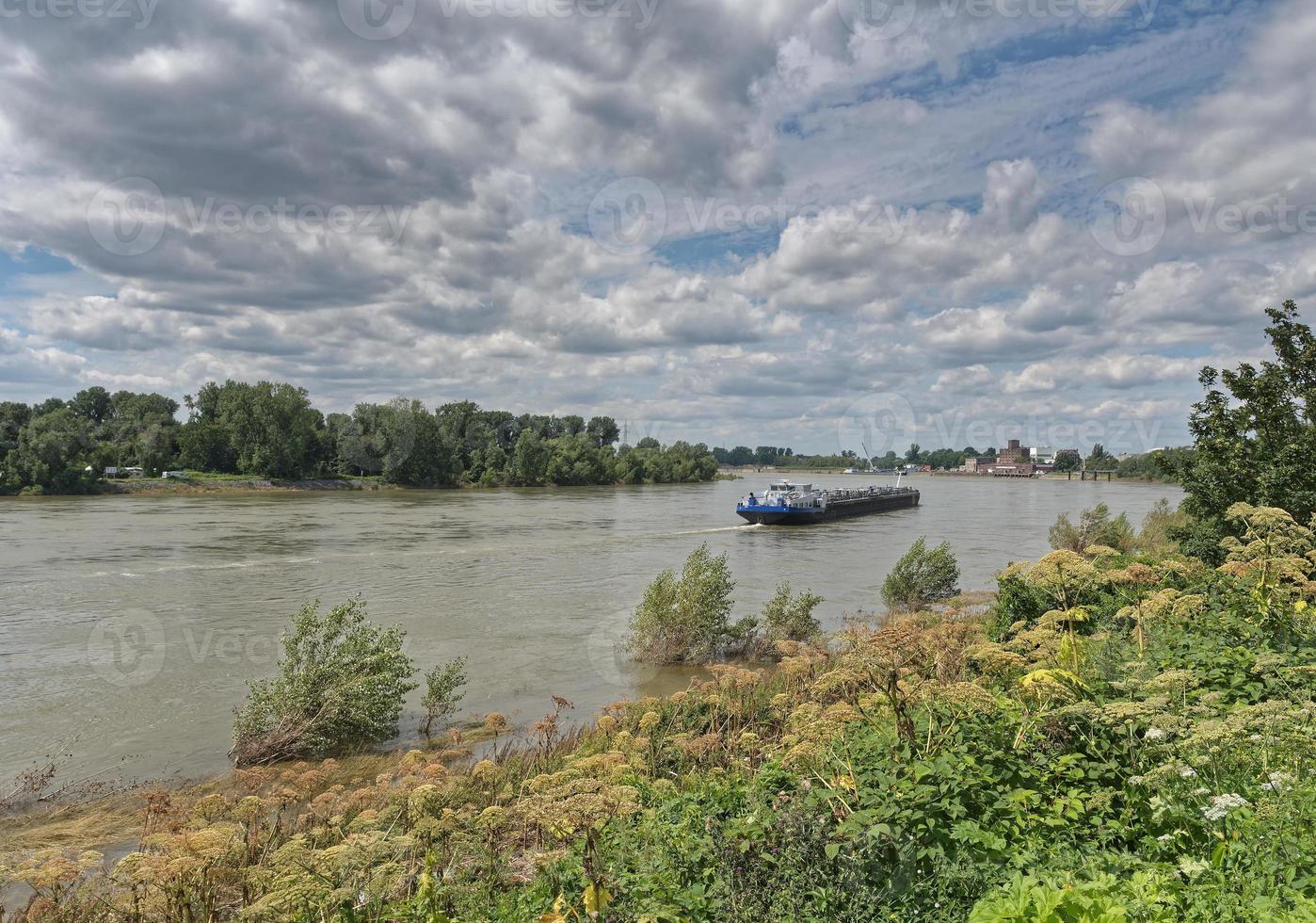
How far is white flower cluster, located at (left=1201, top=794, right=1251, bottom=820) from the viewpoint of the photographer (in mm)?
4289

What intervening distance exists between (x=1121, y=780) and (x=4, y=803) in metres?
15.3

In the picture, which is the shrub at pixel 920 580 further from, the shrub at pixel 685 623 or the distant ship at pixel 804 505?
the distant ship at pixel 804 505

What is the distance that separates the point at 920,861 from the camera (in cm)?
464

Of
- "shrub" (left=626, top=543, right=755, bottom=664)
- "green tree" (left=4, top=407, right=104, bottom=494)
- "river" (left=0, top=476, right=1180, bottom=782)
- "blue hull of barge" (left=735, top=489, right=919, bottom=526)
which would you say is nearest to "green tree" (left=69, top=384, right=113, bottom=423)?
"green tree" (left=4, top=407, right=104, bottom=494)

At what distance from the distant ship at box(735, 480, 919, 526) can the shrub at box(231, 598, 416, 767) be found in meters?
52.0

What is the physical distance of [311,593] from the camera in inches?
1113

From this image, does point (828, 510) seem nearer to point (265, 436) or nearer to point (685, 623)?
point (685, 623)

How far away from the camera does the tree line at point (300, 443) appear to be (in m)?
103

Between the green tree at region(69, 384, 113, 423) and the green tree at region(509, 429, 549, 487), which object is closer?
the green tree at region(509, 429, 549, 487)

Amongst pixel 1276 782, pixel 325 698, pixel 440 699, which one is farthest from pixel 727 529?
pixel 1276 782

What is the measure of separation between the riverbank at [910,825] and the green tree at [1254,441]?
9.70 metres

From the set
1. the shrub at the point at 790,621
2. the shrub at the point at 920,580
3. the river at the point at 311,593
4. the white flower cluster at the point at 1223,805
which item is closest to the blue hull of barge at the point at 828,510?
the river at the point at 311,593

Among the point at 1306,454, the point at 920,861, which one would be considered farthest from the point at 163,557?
the point at 1306,454

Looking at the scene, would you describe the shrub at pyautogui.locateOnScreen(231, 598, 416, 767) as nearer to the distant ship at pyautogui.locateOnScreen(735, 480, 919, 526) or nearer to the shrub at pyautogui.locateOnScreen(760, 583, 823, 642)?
the shrub at pyautogui.locateOnScreen(760, 583, 823, 642)
